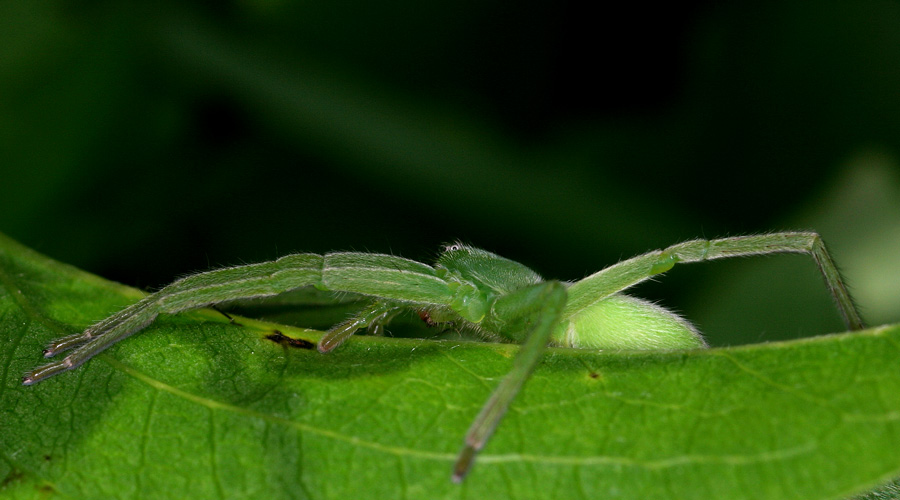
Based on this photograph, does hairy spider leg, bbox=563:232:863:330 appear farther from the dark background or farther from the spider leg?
the dark background

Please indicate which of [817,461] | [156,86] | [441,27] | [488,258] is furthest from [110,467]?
[441,27]

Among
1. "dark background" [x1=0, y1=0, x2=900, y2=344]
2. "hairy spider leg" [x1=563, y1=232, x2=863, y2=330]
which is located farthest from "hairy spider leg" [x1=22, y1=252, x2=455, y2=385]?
"dark background" [x1=0, y1=0, x2=900, y2=344]

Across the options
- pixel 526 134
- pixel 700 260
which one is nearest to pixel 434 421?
pixel 700 260

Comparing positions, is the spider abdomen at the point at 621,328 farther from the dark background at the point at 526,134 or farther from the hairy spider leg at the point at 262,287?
the dark background at the point at 526,134

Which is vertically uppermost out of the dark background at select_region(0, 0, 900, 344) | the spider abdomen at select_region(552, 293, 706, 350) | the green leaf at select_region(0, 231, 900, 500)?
the dark background at select_region(0, 0, 900, 344)

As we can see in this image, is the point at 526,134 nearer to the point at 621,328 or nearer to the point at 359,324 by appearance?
the point at 621,328
